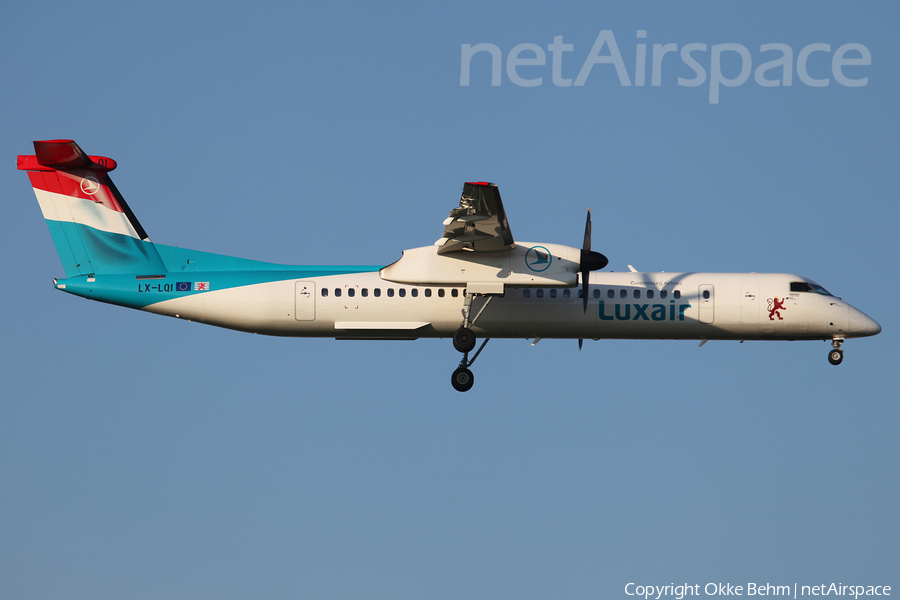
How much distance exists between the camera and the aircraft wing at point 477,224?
74.4 ft

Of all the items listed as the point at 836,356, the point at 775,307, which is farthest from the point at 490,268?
the point at 836,356

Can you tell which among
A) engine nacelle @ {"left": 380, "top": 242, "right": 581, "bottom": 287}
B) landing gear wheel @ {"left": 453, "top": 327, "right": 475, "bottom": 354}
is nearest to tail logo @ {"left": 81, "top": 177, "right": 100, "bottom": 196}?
engine nacelle @ {"left": 380, "top": 242, "right": 581, "bottom": 287}

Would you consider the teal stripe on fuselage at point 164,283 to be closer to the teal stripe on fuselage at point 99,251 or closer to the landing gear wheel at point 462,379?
the teal stripe on fuselage at point 99,251

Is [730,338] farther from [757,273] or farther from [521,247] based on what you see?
[521,247]

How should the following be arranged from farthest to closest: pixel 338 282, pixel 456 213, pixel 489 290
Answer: pixel 338 282 < pixel 489 290 < pixel 456 213

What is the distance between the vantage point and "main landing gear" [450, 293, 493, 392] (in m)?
26.6

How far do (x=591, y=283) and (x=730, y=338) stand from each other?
450 cm

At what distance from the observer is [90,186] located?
2769 centimetres

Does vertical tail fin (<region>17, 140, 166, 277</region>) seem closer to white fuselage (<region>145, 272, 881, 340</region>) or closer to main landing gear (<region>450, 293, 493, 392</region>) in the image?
white fuselage (<region>145, 272, 881, 340</region>)

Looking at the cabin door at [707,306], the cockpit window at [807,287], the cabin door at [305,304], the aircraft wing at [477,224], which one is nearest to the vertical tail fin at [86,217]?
the cabin door at [305,304]

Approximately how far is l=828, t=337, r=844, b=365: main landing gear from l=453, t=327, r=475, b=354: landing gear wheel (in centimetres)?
1039

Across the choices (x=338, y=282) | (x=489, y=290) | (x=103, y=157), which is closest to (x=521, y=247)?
(x=489, y=290)

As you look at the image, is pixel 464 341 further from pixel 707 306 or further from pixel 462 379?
pixel 707 306

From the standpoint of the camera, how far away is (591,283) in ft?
90.3
